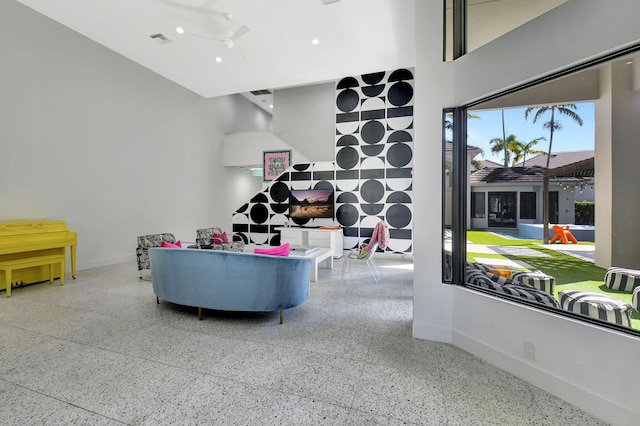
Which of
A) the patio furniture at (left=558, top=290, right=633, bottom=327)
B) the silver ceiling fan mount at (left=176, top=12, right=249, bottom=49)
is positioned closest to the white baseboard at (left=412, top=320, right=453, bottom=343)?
the patio furniture at (left=558, top=290, right=633, bottom=327)

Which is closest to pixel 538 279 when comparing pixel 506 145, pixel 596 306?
pixel 596 306

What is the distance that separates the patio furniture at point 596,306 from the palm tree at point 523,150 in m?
1.07

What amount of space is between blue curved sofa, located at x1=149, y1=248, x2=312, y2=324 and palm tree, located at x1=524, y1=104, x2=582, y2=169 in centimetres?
245

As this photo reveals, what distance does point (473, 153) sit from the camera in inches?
104

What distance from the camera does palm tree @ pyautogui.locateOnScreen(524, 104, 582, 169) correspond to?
80.0 inches

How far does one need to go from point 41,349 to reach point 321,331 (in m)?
2.50

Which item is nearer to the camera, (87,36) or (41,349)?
(41,349)

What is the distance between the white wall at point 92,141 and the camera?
14.8ft

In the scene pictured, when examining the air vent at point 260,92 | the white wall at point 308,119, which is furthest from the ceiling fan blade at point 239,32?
the air vent at point 260,92

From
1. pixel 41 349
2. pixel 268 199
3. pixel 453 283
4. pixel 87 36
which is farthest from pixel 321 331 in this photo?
pixel 87 36

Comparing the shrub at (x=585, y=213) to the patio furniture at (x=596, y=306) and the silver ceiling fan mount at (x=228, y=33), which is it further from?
the silver ceiling fan mount at (x=228, y=33)

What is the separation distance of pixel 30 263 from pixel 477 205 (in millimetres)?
5980

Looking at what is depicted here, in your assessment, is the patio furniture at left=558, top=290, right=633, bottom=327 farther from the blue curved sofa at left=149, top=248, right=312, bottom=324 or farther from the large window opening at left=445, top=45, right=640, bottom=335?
the blue curved sofa at left=149, top=248, right=312, bottom=324

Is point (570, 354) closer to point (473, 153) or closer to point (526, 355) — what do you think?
point (526, 355)
